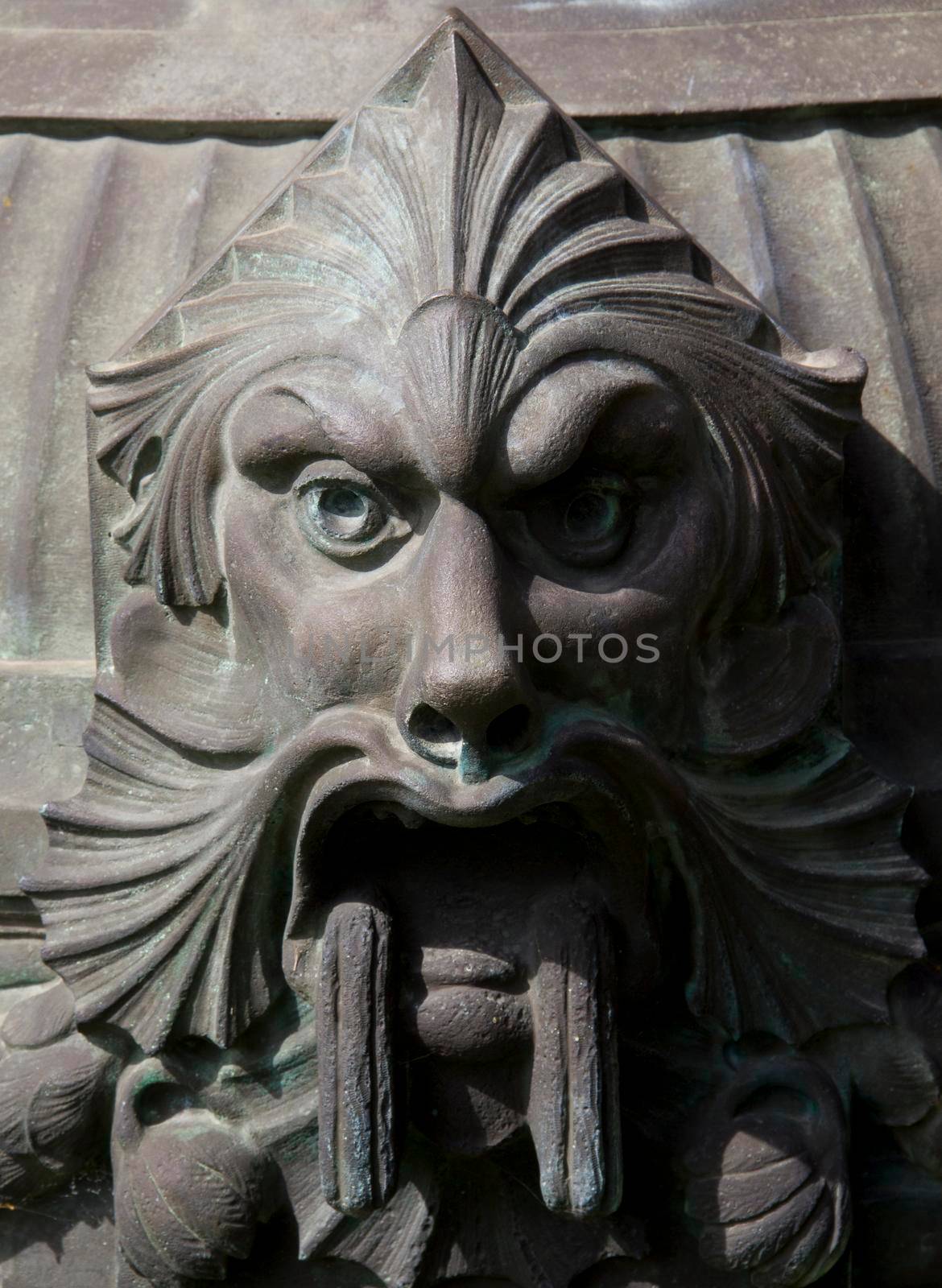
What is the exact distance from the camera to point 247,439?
158 cm

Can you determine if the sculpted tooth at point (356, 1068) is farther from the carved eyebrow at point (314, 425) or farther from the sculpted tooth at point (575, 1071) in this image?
the carved eyebrow at point (314, 425)

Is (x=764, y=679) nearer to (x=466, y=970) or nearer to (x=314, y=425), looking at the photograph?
(x=466, y=970)

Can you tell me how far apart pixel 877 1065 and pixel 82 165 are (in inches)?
60.4

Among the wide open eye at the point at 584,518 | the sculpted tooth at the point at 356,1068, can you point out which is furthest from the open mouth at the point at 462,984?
the wide open eye at the point at 584,518

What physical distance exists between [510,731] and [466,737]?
0.18ft

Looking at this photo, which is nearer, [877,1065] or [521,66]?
[877,1065]

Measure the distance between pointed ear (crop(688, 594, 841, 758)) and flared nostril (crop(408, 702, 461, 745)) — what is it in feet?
1.02

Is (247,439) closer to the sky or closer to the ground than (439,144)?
closer to the ground

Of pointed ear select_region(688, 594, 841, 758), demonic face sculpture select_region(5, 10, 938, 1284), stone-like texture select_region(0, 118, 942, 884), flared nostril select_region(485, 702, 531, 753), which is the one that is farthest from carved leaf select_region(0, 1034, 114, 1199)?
pointed ear select_region(688, 594, 841, 758)

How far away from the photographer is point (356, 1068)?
1550 mm

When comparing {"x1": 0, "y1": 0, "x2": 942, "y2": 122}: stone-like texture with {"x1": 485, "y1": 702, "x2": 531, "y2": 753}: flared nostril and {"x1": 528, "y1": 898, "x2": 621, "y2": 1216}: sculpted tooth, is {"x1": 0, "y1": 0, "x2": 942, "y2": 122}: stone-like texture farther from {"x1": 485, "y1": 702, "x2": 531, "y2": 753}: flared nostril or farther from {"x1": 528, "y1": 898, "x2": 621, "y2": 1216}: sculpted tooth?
{"x1": 528, "y1": 898, "x2": 621, "y2": 1216}: sculpted tooth

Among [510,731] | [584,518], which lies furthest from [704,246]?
[510,731]

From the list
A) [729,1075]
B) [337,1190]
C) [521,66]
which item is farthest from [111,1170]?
[521,66]

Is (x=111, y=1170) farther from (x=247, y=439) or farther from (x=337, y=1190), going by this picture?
(x=247, y=439)
